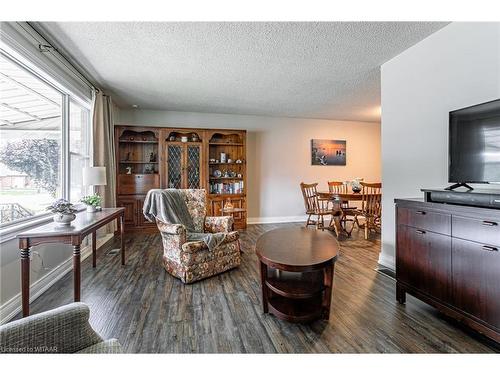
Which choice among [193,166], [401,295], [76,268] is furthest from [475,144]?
[193,166]

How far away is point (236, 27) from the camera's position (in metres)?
2.26

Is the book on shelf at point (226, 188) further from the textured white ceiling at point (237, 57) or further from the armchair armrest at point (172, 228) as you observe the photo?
the armchair armrest at point (172, 228)

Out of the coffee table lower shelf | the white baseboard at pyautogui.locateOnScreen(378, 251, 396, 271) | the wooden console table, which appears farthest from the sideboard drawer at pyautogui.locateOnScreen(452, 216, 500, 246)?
the wooden console table

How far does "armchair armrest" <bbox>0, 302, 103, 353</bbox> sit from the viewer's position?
851mm

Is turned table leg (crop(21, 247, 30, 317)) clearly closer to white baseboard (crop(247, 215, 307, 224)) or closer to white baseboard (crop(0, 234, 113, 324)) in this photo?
white baseboard (crop(0, 234, 113, 324))

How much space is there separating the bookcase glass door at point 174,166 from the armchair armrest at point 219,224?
212 centimetres

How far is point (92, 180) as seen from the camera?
2928 millimetres

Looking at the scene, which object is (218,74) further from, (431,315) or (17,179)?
(431,315)

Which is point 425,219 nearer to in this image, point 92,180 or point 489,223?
point 489,223
